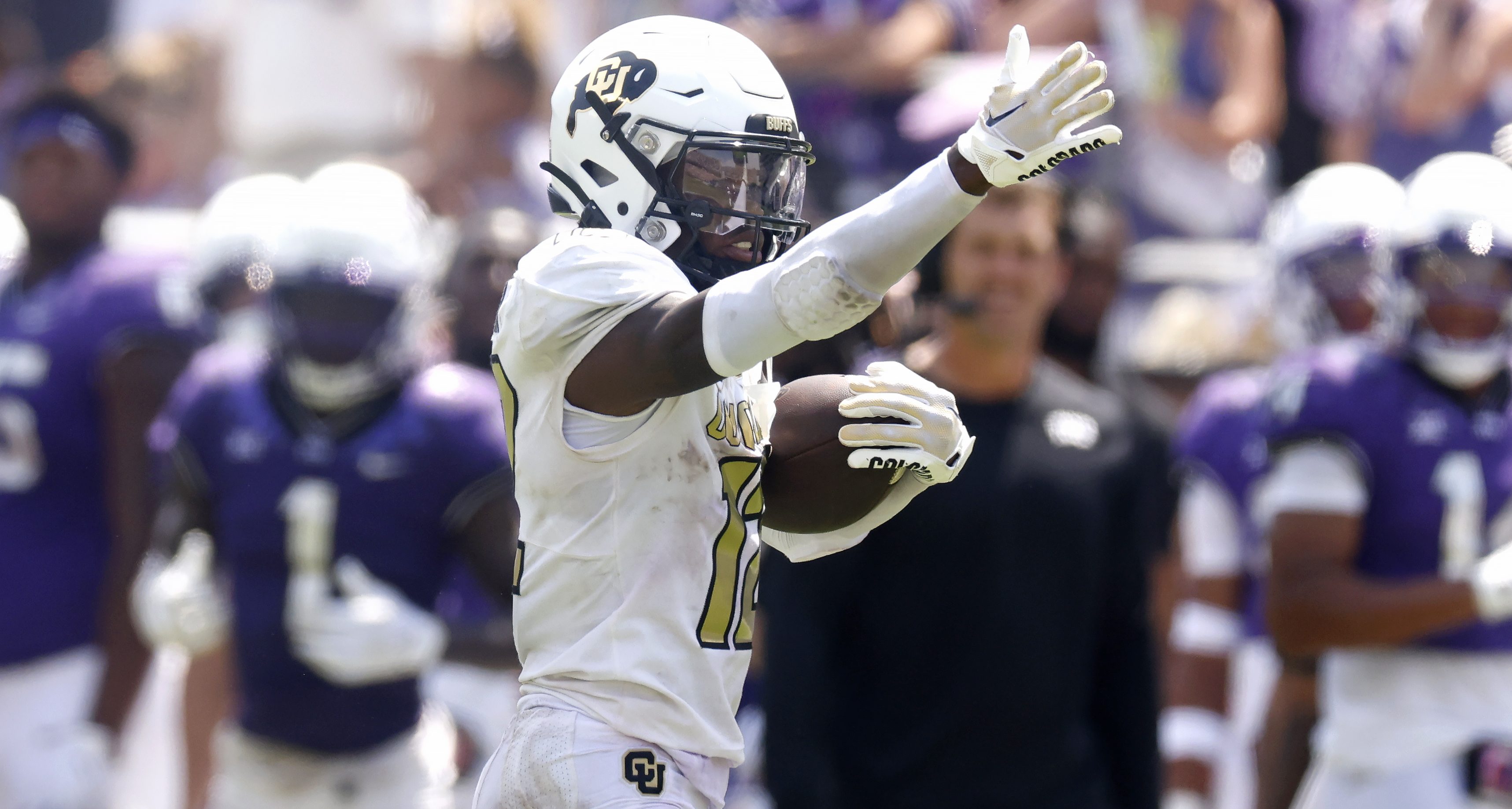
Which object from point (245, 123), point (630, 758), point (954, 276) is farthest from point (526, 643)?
point (245, 123)

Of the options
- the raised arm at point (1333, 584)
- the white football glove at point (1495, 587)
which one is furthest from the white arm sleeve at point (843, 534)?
the white football glove at point (1495, 587)

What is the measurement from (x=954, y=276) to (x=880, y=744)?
1.01 meters

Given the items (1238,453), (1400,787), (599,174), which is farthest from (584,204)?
(1238,453)

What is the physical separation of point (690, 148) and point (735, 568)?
66 centimetres

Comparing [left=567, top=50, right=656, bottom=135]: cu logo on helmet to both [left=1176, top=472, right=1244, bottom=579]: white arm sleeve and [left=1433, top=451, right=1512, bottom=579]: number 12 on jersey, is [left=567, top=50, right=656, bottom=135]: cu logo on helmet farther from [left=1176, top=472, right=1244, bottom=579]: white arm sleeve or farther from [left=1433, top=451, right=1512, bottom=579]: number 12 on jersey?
[left=1176, top=472, right=1244, bottom=579]: white arm sleeve

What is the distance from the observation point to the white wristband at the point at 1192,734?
19.5 feet

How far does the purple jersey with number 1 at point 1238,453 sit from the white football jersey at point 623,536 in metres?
3.02

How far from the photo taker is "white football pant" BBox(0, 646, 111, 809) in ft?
19.4

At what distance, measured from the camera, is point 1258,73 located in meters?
7.71

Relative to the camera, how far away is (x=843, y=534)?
11.2ft

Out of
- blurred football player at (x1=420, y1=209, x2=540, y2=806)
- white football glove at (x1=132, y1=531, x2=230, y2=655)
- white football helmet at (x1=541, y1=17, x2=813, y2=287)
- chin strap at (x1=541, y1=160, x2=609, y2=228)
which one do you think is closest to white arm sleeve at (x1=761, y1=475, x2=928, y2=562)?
white football helmet at (x1=541, y1=17, x2=813, y2=287)

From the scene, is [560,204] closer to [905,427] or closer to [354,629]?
[905,427]

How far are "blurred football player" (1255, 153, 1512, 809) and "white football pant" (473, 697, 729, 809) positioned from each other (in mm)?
2139

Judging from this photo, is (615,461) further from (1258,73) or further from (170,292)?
(1258,73)
